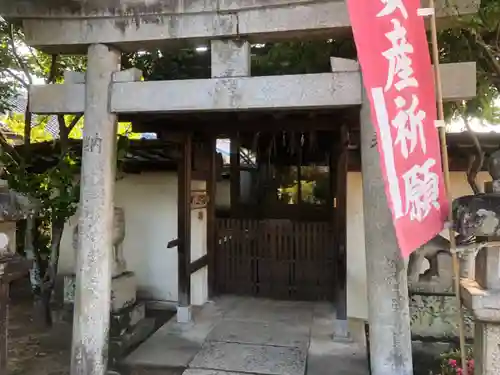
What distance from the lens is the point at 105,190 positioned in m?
4.92

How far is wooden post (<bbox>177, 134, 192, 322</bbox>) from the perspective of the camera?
24.3ft

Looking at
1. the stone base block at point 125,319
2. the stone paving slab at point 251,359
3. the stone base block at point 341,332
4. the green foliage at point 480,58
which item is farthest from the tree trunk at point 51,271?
the green foliage at point 480,58

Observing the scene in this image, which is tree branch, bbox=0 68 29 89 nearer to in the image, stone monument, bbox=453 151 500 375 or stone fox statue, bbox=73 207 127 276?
stone fox statue, bbox=73 207 127 276

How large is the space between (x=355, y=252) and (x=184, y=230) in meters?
2.85

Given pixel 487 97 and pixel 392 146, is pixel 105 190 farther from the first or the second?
pixel 487 97

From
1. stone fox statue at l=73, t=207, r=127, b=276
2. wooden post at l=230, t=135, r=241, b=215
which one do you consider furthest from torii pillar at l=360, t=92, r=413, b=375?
wooden post at l=230, t=135, r=241, b=215

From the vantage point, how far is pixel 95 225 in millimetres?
4875

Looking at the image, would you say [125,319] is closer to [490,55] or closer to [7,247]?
[7,247]

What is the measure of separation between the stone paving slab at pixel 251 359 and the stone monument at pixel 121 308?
1056 millimetres

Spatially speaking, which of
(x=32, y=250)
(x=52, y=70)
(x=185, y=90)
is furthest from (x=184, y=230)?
(x=52, y=70)

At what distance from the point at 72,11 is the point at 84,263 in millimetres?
2667

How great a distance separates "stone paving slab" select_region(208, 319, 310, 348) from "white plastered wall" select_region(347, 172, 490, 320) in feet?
3.30

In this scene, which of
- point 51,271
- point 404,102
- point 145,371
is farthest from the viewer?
point 51,271

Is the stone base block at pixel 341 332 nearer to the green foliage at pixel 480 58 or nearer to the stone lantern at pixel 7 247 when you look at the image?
the green foliage at pixel 480 58
